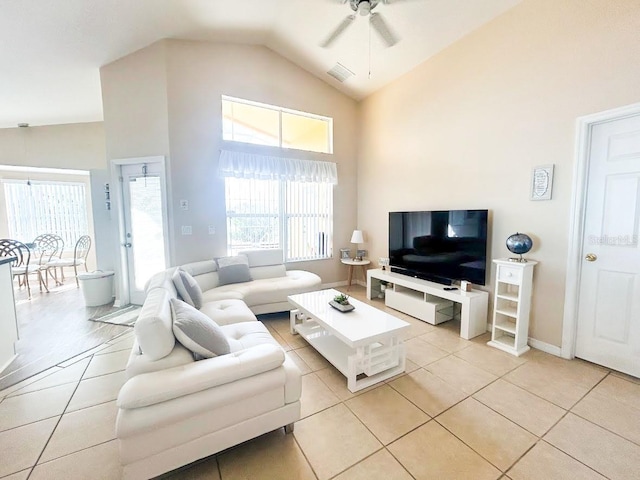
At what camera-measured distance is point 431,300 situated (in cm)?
347

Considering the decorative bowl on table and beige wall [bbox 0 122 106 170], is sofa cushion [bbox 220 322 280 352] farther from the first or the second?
beige wall [bbox 0 122 106 170]

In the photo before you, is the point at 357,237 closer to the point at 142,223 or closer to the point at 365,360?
the point at 365,360

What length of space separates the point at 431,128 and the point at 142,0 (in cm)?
367

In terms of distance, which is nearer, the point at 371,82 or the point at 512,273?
the point at 512,273

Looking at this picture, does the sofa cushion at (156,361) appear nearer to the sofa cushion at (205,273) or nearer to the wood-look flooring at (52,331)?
the wood-look flooring at (52,331)

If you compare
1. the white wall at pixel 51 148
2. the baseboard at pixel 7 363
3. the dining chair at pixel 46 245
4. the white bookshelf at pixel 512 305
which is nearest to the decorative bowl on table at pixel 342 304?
the white bookshelf at pixel 512 305

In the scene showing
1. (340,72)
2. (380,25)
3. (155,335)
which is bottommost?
(155,335)

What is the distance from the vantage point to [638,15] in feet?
6.73

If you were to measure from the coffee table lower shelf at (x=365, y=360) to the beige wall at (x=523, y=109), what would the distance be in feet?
5.45

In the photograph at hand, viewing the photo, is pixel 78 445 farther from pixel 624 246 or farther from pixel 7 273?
pixel 624 246

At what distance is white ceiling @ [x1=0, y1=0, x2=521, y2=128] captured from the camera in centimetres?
272

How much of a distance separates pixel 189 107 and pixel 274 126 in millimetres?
1272

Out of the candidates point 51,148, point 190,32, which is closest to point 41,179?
Result: point 51,148

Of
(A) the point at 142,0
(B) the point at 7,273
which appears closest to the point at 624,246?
(A) the point at 142,0
